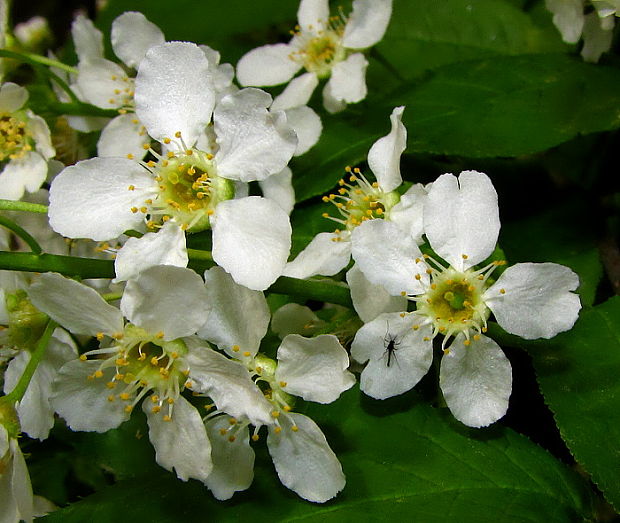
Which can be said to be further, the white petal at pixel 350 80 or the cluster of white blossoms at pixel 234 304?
the white petal at pixel 350 80

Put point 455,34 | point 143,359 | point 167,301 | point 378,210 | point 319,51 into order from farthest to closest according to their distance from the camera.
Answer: point 455,34, point 319,51, point 378,210, point 143,359, point 167,301

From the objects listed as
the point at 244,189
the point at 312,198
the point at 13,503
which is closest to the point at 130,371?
the point at 13,503

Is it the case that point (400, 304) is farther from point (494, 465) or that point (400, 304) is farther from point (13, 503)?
point (13, 503)

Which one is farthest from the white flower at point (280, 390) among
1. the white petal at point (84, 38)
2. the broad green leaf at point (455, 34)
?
the broad green leaf at point (455, 34)

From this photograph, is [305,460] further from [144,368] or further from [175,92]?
[175,92]

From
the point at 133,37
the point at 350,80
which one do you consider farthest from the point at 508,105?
the point at 133,37

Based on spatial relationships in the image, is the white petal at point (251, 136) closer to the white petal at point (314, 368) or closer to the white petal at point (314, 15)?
the white petal at point (314, 368)
